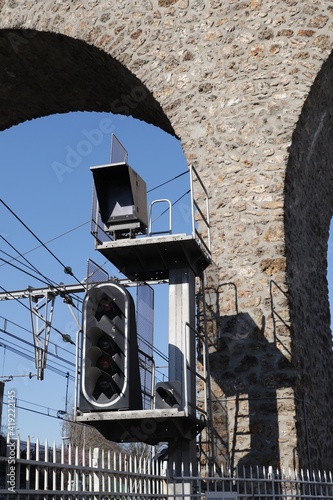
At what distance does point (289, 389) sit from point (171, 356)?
1865mm

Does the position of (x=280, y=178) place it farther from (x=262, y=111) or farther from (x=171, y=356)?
(x=171, y=356)

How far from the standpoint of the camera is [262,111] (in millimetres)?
8250

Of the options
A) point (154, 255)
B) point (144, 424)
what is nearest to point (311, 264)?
point (154, 255)

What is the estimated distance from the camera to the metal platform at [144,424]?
5355mm

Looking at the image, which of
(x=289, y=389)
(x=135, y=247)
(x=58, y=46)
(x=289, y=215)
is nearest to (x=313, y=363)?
(x=289, y=389)

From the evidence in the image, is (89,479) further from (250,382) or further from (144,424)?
(250,382)

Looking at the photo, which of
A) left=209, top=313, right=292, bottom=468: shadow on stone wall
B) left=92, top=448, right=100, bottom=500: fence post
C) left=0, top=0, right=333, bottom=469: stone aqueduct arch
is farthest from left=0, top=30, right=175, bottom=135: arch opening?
left=92, top=448, right=100, bottom=500: fence post

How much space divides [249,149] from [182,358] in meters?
3.13

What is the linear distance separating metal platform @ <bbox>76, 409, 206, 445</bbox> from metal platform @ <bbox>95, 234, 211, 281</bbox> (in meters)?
1.33

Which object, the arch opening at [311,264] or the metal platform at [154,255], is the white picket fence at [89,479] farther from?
the metal platform at [154,255]

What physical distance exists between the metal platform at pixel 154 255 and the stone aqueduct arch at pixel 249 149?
4.55 ft

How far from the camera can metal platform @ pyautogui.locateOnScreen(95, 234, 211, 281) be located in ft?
19.8

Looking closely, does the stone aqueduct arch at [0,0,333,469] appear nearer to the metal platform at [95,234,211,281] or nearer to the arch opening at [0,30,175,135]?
the arch opening at [0,30,175,135]

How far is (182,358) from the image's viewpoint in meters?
5.90
